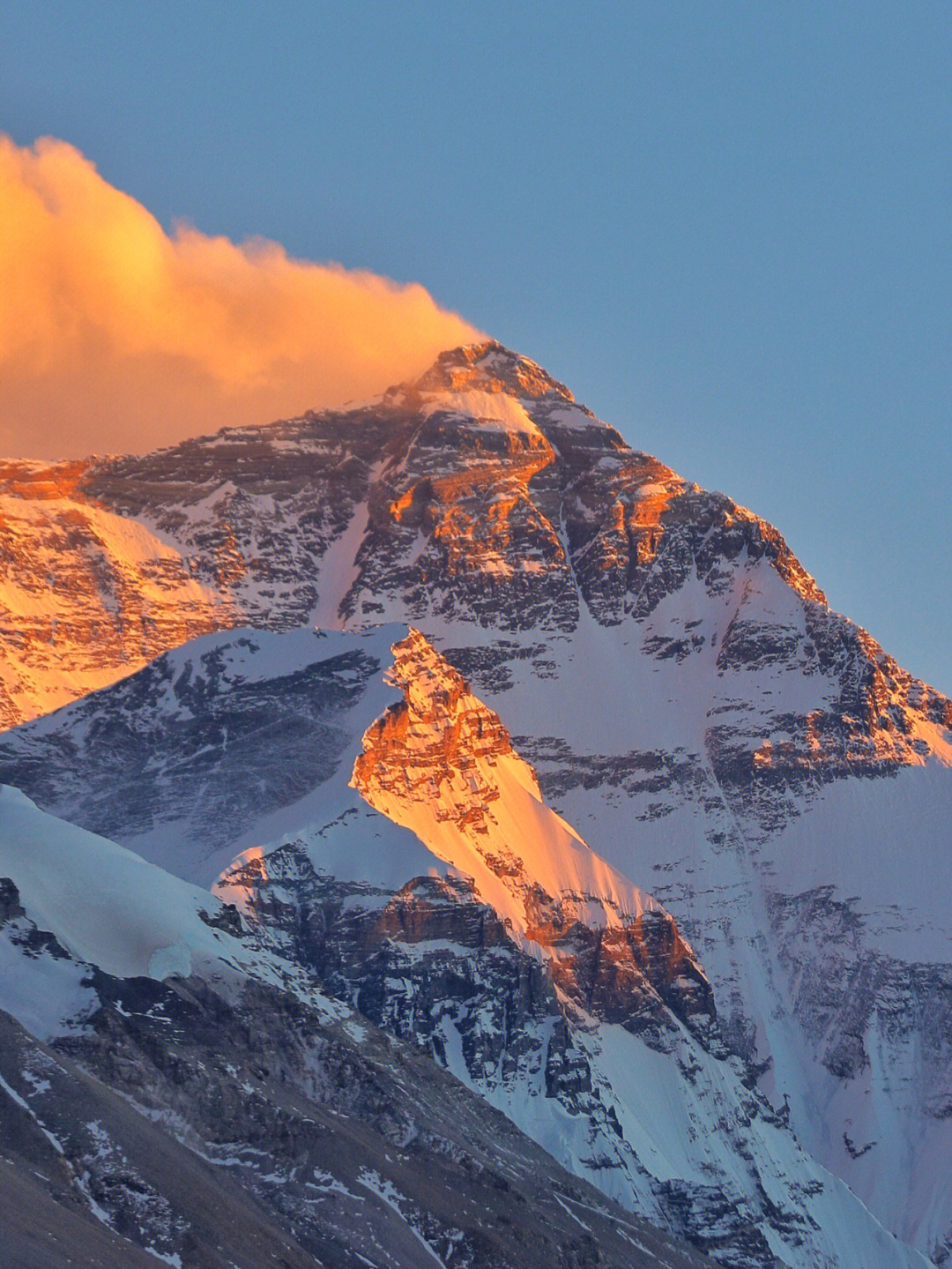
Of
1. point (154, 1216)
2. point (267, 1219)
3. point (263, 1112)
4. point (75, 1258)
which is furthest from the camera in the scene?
point (263, 1112)

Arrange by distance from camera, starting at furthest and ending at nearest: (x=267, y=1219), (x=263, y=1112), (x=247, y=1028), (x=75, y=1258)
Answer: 1. (x=247, y=1028)
2. (x=263, y=1112)
3. (x=267, y=1219)
4. (x=75, y=1258)

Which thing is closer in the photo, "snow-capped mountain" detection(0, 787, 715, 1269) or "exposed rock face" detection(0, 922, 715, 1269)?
"exposed rock face" detection(0, 922, 715, 1269)

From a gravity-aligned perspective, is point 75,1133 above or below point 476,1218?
below

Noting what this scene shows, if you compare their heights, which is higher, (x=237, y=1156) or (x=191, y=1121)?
(x=191, y=1121)

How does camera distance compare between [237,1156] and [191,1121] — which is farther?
[191,1121]

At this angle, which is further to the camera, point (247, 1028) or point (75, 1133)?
point (247, 1028)

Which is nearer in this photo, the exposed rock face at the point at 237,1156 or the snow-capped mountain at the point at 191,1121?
the exposed rock face at the point at 237,1156

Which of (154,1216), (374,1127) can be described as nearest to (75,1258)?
(154,1216)

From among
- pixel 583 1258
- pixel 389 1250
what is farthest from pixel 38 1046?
pixel 583 1258

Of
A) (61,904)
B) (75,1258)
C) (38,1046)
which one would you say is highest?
(61,904)

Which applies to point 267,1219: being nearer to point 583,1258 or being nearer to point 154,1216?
point 154,1216
